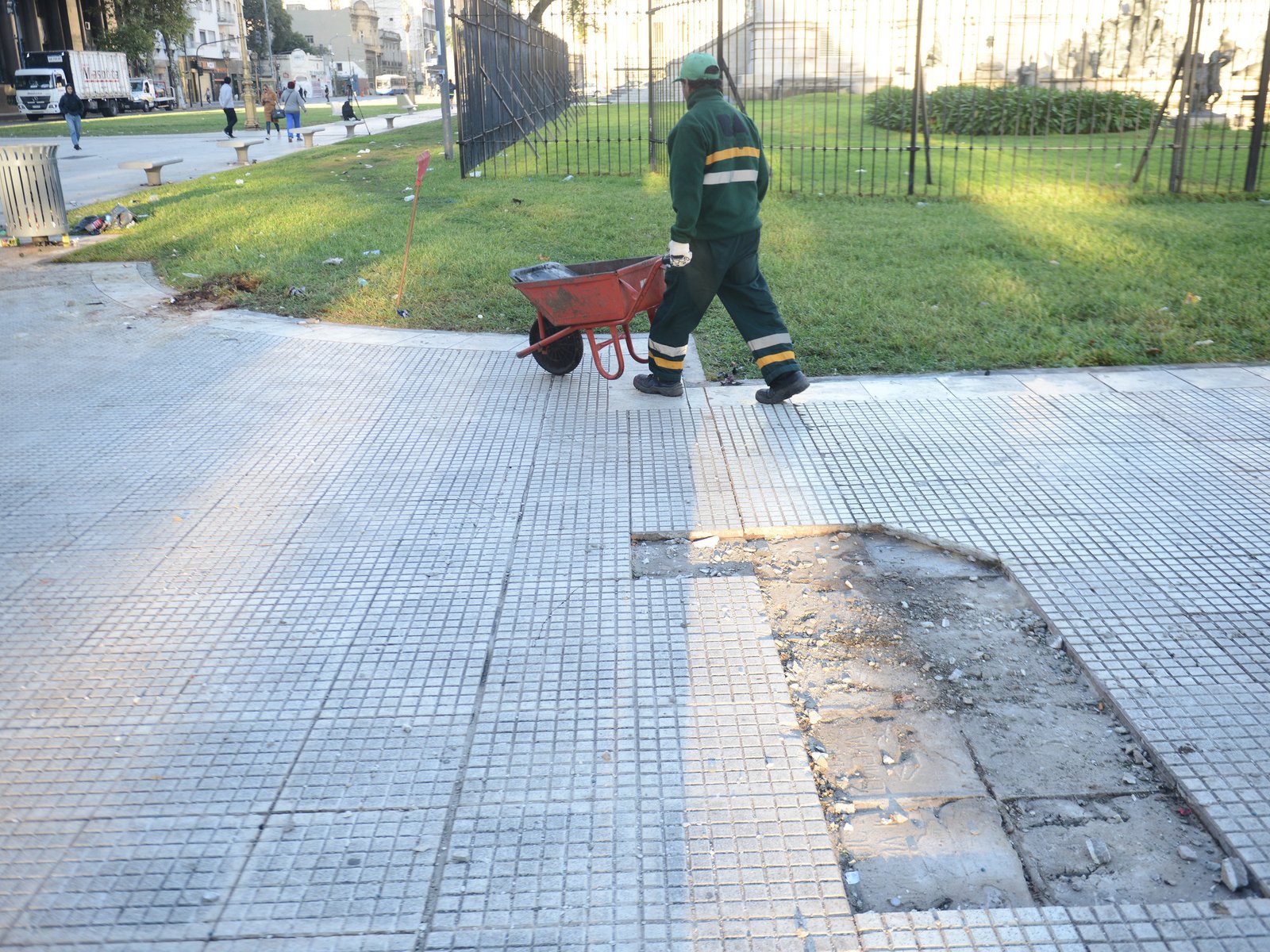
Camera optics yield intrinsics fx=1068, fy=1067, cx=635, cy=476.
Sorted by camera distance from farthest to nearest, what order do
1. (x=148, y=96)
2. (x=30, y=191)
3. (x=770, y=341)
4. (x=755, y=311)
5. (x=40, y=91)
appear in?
(x=148, y=96) < (x=40, y=91) < (x=30, y=191) < (x=755, y=311) < (x=770, y=341)

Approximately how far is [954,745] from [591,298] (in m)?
3.73

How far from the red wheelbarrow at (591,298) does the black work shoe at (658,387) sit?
0.52 feet

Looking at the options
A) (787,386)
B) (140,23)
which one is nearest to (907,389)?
(787,386)

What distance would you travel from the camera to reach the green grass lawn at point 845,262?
748 cm

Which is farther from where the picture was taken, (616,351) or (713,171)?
(616,351)

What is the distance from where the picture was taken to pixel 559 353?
272 inches

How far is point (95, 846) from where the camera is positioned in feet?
9.34

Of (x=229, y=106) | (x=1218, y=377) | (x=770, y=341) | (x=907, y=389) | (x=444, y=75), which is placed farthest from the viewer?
(x=229, y=106)

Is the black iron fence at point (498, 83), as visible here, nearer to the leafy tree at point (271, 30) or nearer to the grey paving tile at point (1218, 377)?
the grey paving tile at point (1218, 377)

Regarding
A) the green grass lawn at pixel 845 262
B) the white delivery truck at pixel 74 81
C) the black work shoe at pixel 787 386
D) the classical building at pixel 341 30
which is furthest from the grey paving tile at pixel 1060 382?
the classical building at pixel 341 30

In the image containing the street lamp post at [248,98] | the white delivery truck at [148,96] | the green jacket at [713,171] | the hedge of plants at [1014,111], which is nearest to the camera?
the green jacket at [713,171]

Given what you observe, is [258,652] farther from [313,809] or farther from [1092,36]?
[1092,36]

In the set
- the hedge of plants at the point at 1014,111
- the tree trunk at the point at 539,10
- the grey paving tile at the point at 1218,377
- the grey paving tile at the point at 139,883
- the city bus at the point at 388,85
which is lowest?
the grey paving tile at the point at 139,883

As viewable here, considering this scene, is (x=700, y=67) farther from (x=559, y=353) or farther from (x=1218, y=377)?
(x=1218, y=377)
